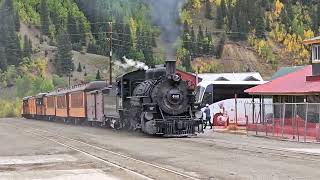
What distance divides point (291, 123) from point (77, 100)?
903 inches

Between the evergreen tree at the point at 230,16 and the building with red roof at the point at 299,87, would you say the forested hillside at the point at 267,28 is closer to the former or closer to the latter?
the evergreen tree at the point at 230,16

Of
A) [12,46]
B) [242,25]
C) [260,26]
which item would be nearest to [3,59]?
[12,46]

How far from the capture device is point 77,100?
46.0 m

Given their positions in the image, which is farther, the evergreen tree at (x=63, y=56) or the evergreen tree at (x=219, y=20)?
the evergreen tree at (x=63, y=56)

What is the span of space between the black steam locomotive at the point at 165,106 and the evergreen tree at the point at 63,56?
122337 millimetres

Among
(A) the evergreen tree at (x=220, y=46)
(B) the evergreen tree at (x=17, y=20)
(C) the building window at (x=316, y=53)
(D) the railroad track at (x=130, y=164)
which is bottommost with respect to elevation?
(D) the railroad track at (x=130, y=164)

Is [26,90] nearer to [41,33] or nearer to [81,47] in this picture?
[81,47]

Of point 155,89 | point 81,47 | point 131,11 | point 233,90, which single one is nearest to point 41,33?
point 81,47

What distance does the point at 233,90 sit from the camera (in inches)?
1726

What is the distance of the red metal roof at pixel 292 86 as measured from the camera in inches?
1288

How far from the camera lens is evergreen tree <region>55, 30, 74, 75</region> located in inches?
5935

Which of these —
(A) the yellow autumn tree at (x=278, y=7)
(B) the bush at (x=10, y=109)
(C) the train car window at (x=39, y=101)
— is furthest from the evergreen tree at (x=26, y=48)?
(C) the train car window at (x=39, y=101)

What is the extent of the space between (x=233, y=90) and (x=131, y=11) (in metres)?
24.4

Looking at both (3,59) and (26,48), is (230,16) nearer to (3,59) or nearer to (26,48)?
(26,48)
